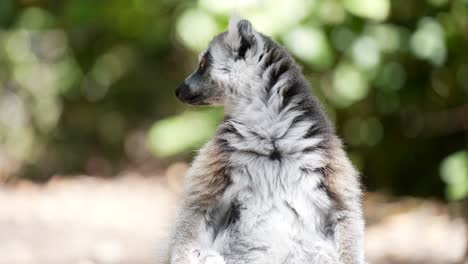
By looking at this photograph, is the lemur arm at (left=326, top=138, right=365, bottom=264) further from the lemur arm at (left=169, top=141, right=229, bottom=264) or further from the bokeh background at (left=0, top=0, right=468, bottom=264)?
the bokeh background at (left=0, top=0, right=468, bottom=264)

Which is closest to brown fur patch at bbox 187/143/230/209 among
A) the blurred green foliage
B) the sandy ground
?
the sandy ground

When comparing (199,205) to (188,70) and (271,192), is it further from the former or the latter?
(188,70)

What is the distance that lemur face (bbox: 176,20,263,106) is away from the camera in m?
3.39

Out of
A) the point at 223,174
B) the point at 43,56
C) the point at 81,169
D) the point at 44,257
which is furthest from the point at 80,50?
the point at 223,174

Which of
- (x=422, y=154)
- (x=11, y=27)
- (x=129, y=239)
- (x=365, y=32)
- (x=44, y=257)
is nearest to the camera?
(x=44, y=257)

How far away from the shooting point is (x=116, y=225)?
7.12 metres

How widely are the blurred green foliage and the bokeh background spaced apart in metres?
0.01

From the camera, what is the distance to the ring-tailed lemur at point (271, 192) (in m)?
3.18

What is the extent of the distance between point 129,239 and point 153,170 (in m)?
4.03

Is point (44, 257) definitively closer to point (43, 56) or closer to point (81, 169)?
point (81, 169)

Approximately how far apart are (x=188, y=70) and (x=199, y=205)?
21.6ft

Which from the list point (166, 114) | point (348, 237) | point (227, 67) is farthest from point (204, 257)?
point (166, 114)

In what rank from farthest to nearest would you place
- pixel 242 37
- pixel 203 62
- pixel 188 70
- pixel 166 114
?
1. pixel 166 114
2. pixel 188 70
3. pixel 203 62
4. pixel 242 37

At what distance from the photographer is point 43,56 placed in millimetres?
10062
